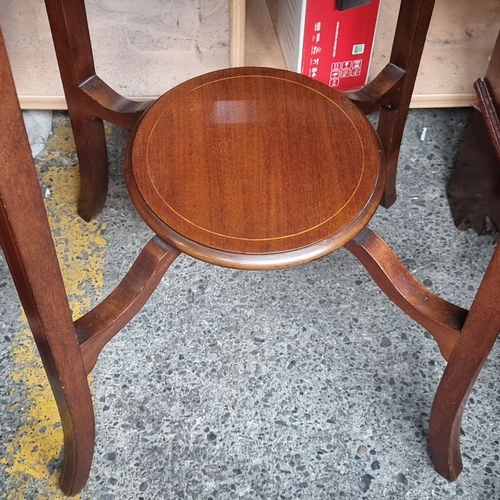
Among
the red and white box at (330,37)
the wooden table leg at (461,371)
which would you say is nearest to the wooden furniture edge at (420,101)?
the red and white box at (330,37)

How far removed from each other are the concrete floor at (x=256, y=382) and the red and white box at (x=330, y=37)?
292 millimetres

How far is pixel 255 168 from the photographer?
0.91 m

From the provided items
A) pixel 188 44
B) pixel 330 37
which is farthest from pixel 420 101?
pixel 188 44

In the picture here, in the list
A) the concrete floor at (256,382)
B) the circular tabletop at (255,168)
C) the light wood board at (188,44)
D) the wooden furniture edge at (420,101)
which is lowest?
the concrete floor at (256,382)

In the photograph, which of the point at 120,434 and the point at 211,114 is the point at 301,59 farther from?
the point at 120,434

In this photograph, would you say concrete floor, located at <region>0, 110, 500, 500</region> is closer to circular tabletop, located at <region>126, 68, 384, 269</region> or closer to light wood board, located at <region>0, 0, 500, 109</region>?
light wood board, located at <region>0, 0, 500, 109</region>

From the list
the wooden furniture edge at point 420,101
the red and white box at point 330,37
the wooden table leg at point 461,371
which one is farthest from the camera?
the wooden furniture edge at point 420,101

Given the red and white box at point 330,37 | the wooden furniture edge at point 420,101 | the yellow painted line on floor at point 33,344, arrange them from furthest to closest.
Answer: the wooden furniture edge at point 420,101
the red and white box at point 330,37
the yellow painted line on floor at point 33,344

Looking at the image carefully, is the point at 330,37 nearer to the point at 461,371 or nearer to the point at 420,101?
the point at 420,101

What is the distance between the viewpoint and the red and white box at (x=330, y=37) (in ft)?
4.00

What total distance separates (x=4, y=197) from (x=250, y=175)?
0.36 m

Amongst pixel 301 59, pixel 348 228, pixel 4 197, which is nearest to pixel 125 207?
pixel 301 59

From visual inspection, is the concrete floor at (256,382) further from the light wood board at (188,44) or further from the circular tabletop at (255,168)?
the circular tabletop at (255,168)

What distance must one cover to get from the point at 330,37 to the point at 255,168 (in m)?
0.48
